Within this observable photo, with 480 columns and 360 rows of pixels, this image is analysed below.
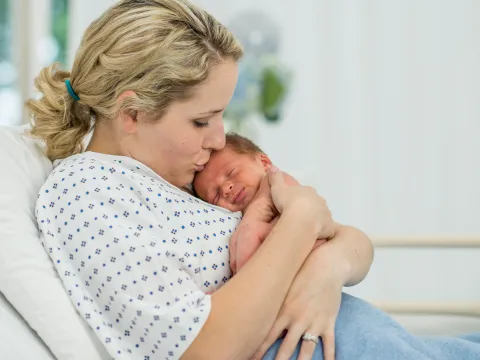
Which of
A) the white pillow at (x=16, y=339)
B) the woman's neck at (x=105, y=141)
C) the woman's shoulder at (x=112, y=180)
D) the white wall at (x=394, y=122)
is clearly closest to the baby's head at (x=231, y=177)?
the woman's shoulder at (x=112, y=180)

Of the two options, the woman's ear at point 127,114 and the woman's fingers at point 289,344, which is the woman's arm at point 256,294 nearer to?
the woman's fingers at point 289,344

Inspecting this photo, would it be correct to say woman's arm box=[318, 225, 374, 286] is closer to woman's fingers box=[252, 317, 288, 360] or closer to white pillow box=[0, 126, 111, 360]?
woman's fingers box=[252, 317, 288, 360]

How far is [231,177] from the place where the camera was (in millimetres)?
1744

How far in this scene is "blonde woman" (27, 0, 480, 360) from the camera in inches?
52.2

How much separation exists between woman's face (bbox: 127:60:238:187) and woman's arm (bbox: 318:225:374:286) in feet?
1.14

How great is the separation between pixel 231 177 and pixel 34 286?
0.55 metres

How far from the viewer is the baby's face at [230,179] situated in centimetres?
174

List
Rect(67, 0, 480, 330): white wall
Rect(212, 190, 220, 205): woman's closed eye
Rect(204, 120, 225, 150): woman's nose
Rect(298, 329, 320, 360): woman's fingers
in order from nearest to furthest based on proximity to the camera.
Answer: Rect(298, 329, 320, 360): woman's fingers, Rect(204, 120, 225, 150): woman's nose, Rect(212, 190, 220, 205): woman's closed eye, Rect(67, 0, 480, 330): white wall

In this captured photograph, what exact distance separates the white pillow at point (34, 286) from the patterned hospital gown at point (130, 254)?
0.08 feet

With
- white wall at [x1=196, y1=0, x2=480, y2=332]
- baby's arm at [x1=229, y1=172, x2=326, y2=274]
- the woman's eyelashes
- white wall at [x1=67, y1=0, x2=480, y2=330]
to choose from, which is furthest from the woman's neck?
white wall at [x1=196, y1=0, x2=480, y2=332]

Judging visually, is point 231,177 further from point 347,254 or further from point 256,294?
point 256,294

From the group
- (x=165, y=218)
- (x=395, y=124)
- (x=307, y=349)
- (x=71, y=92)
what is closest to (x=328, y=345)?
(x=307, y=349)

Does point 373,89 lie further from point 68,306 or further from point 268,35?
point 68,306

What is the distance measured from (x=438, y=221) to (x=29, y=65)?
7.84 feet
